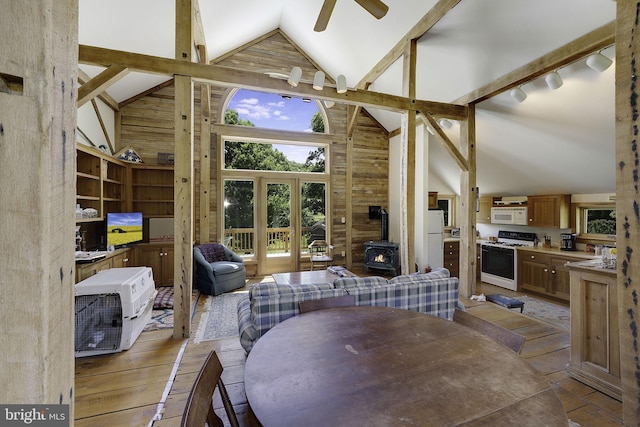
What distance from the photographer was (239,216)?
561 centimetres

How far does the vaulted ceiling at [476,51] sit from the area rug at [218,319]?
11.7 ft

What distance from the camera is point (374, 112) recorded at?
20.5 ft

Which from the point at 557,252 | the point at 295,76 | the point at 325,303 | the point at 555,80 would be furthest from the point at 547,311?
the point at 295,76

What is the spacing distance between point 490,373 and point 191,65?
349 cm

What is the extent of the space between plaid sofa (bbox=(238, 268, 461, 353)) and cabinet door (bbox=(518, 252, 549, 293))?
3.56 meters

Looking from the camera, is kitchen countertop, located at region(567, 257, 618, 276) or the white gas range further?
the white gas range

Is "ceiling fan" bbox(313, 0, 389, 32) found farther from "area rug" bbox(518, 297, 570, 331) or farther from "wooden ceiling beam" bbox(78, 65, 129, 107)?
"area rug" bbox(518, 297, 570, 331)

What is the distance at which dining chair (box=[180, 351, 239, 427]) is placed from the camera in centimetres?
77

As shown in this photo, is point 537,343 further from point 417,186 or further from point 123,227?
point 123,227

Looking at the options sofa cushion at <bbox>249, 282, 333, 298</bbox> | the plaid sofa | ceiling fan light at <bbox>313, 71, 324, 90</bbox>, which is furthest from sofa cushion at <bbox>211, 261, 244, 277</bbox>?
ceiling fan light at <bbox>313, 71, 324, 90</bbox>

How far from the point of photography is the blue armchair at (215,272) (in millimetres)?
4324

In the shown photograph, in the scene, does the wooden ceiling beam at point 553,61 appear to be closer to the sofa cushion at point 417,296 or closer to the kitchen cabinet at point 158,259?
the sofa cushion at point 417,296

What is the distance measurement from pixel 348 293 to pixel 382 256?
3739 mm

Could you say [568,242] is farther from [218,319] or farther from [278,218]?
[218,319]
